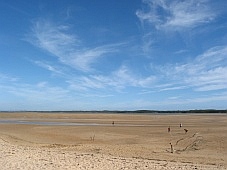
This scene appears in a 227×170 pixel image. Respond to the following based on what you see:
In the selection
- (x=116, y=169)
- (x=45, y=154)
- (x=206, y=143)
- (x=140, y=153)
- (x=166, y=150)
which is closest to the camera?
(x=116, y=169)

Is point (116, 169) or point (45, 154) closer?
point (116, 169)

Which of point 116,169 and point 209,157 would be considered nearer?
point 116,169

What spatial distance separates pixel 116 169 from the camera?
44.9 ft

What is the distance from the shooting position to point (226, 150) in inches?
802

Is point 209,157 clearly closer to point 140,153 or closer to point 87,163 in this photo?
point 140,153

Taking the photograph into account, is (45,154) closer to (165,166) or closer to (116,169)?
(116,169)

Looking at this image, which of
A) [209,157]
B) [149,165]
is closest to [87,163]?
[149,165]

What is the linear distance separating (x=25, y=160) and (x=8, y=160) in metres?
0.77

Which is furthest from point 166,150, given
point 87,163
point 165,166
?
point 87,163

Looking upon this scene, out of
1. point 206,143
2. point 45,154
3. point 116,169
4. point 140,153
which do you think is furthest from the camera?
point 206,143

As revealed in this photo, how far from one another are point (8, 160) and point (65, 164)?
110 inches

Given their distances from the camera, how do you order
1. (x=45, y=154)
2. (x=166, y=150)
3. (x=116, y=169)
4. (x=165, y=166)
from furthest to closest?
(x=166, y=150) → (x=45, y=154) → (x=165, y=166) → (x=116, y=169)

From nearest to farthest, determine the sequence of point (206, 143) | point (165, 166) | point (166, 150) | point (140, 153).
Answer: point (165, 166) < point (140, 153) < point (166, 150) < point (206, 143)

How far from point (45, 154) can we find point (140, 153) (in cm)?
584
